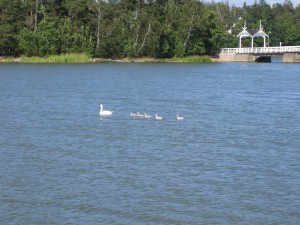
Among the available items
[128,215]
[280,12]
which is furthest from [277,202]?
[280,12]

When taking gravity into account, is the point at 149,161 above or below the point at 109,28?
below

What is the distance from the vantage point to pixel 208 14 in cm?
10550

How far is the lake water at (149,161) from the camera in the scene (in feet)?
59.9

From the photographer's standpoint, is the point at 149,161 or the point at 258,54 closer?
the point at 149,161

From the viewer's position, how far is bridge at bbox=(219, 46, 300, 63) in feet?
338

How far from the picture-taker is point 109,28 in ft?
333

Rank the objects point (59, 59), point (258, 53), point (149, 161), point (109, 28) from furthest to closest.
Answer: point (258, 53)
point (109, 28)
point (59, 59)
point (149, 161)

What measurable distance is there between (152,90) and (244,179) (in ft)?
103

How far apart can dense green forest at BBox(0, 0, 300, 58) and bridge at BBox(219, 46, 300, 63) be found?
2.56 meters

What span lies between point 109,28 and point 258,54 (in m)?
23.9

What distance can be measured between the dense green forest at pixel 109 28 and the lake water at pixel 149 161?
52.4 metres

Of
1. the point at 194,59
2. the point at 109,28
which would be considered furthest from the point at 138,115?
the point at 194,59

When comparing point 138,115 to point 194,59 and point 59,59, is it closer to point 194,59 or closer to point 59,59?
point 59,59

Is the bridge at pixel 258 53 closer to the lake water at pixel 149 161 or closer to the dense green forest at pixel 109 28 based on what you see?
the dense green forest at pixel 109 28
